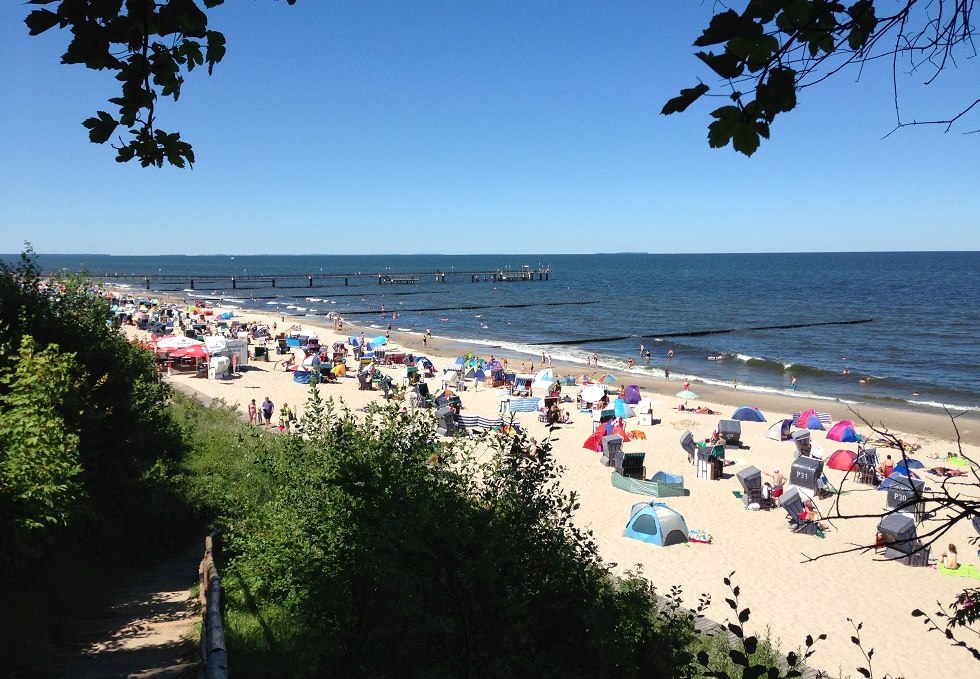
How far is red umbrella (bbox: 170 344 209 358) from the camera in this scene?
2836 centimetres

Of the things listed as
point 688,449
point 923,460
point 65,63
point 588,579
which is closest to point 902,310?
point 923,460

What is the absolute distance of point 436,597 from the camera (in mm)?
4367

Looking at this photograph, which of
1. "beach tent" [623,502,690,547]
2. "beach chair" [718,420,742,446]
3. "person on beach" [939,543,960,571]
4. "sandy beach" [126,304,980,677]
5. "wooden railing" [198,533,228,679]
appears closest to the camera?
"wooden railing" [198,533,228,679]

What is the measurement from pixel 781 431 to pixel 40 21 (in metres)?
22.2

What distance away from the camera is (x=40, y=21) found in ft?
5.96

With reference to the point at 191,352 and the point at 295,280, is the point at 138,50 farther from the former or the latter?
the point at 295,280

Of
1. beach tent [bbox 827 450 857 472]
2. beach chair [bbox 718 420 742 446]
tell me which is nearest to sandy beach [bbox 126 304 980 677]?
beach tent [bbox 827 450 857 472]

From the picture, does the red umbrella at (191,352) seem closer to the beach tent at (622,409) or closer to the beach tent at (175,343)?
the beach tent at (175,343)

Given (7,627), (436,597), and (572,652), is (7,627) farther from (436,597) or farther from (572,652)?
(572,652)

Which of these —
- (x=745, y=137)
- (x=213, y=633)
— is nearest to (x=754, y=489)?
(x=213, y=633)

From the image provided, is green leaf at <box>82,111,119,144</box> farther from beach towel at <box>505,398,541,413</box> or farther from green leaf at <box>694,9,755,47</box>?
beach towel at <box>505,398,541,413</box>

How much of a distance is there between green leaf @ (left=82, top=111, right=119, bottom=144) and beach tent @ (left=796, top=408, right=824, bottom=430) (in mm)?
23279

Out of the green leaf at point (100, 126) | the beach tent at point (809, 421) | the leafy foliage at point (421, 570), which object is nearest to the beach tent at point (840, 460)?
the beach tent at point (809, 421)

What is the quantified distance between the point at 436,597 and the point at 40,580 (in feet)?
16.3
